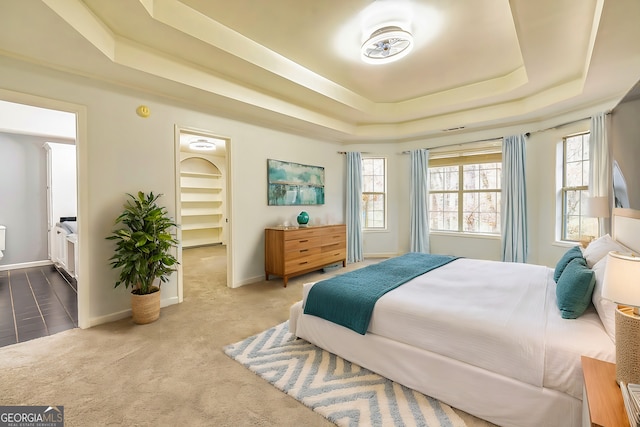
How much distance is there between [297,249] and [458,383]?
2882 millimetres

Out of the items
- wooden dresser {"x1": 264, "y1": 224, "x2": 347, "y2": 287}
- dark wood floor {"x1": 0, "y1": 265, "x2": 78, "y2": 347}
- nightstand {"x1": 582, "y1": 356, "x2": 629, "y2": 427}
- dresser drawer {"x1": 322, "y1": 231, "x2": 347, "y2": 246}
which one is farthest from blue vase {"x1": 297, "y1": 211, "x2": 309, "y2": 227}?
nightstand {"x1": 582, "y1": 356, "x2": 629, "y2": 427}

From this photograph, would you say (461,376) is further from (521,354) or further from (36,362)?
(36,362)

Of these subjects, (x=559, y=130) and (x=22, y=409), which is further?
(x=559, y=130)

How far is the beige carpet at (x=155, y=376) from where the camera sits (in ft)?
5.39

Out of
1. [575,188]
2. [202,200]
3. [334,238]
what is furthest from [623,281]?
[202,200]

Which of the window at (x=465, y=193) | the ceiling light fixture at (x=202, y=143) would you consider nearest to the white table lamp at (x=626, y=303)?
the window at (x=465, y=193)

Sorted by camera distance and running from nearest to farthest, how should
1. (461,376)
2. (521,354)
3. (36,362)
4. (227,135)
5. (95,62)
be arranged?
(521,354)
(461,376)
(36,362)
(95,62)
(227,135)

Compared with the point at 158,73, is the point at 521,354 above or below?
below

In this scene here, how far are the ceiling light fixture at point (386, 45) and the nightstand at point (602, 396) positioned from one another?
2.71 m

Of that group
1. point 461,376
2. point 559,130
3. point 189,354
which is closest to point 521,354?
point 461,376

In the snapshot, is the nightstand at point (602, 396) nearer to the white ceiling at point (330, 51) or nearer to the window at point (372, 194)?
the white ceiling at point (330, 51)

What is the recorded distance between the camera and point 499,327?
62.2 inches

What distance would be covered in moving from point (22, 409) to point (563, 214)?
605 cm

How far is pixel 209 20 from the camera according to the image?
102 inches
